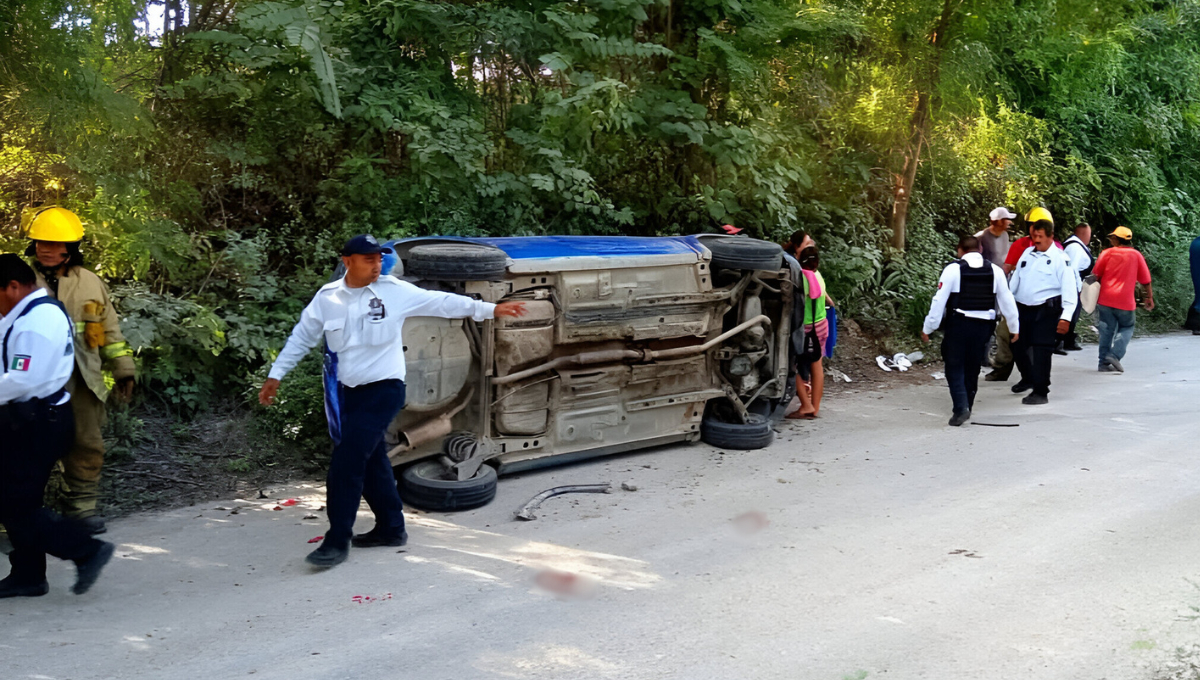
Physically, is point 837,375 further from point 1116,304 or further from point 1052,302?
point 1116,304

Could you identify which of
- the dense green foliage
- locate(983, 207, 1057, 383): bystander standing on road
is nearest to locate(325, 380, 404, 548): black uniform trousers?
the dense green foliage

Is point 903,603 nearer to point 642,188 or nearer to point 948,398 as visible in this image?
point 948,398

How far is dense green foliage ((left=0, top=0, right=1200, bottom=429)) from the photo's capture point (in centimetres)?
755

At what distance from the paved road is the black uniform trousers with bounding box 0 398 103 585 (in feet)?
0.80

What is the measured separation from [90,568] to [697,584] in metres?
3.05

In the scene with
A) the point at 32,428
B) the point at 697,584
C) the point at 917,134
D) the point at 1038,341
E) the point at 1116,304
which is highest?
the point at 917,134

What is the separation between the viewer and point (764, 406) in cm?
888

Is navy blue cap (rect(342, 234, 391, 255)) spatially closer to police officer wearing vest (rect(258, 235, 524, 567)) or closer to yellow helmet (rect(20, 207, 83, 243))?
police officer wearing vest (rect(258, 235, 524, 567))

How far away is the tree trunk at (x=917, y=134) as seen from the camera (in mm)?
12641

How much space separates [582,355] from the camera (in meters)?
7.34

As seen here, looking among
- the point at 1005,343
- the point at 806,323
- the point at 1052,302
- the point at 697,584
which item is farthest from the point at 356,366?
the point at 1005,343

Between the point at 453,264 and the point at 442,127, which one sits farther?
the point at 442,127

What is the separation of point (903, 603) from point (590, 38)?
614 cm

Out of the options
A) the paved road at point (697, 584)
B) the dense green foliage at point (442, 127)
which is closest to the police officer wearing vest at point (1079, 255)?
the dense green foliage at point (442, 127)
